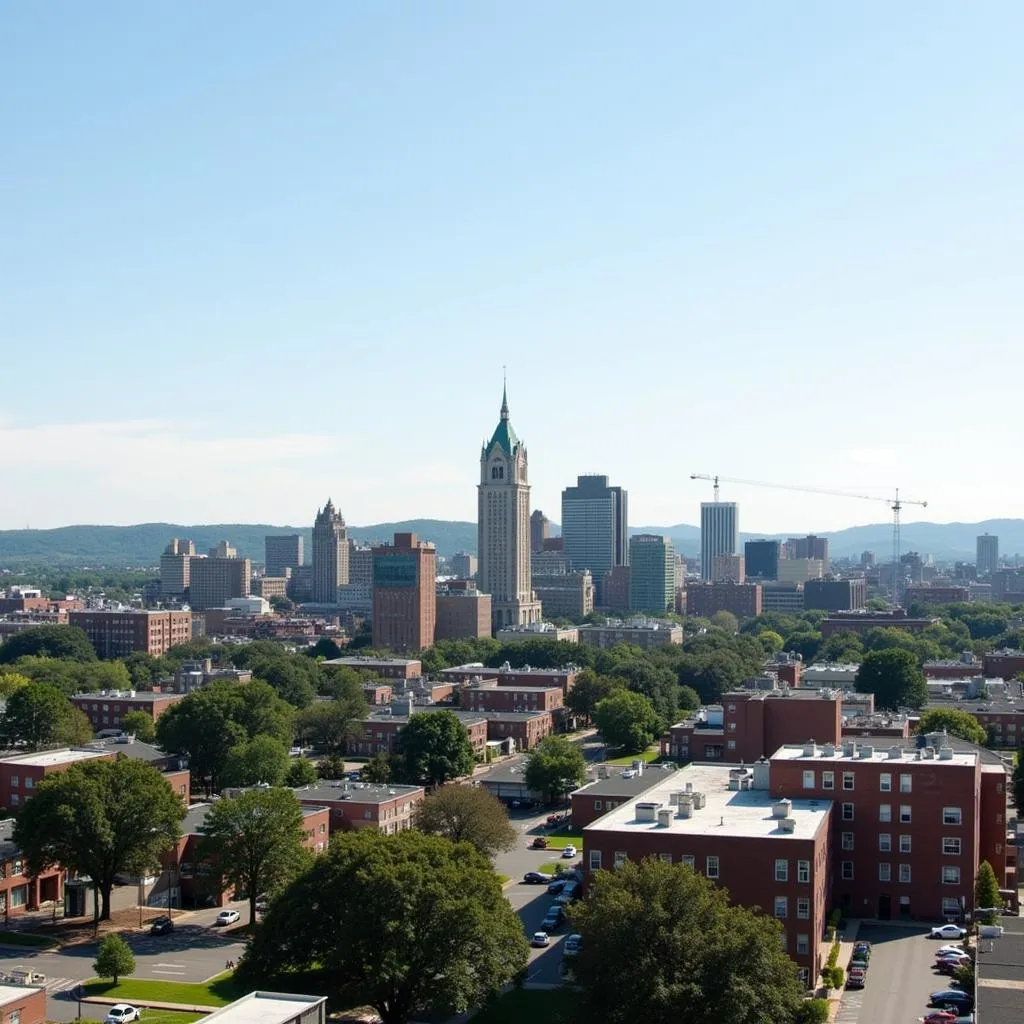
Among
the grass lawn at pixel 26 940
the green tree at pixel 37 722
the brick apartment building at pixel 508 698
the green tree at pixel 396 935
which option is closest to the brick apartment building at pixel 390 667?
the brick apartment building at pixel 508 698

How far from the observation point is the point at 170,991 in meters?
47.6

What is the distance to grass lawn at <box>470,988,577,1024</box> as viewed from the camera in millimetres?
44188

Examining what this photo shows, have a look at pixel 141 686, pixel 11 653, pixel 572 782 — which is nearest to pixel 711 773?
pixel 572 782

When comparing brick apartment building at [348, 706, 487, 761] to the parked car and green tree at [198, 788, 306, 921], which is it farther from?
the parked car

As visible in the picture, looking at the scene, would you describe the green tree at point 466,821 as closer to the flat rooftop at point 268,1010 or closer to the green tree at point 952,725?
the flat rooftop at point 268,1010

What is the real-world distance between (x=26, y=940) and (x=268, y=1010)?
25.1m

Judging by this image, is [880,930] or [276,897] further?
[880,930]

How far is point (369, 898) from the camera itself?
4275cm

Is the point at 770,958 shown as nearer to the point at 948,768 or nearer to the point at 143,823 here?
the point at 948,768

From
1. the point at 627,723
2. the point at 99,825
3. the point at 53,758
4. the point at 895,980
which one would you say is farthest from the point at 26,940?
the point at 627,723

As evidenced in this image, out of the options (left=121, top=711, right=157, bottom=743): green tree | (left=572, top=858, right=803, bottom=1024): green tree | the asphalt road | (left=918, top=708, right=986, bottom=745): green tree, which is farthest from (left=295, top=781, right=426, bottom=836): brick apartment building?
(left=918, top=708, right=986, bottom=745): green tree

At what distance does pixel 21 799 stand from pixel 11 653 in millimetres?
84572

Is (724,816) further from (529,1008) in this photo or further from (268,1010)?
(268,1010)

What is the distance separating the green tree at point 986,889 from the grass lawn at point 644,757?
42.1 meters
